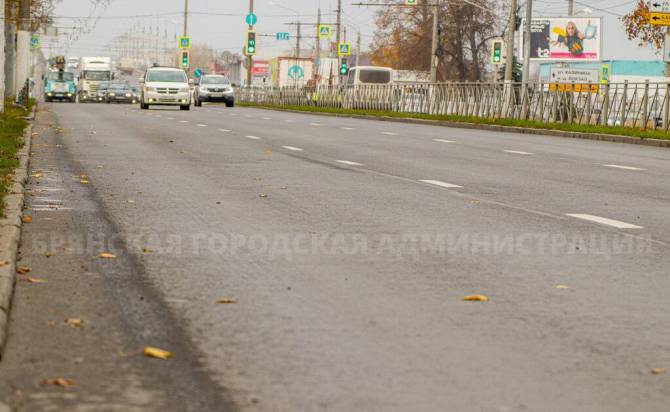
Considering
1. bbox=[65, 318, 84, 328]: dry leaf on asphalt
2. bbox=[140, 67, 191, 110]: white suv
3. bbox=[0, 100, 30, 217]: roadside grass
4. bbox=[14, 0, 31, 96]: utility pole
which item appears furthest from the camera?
bbox=[140, 67, 191, 110]: white suv

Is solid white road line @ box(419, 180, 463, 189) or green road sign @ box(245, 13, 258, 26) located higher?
green road sign @ box(245, 13, 258, 26)

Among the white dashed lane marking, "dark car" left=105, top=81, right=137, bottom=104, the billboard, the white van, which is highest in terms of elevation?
the billboard

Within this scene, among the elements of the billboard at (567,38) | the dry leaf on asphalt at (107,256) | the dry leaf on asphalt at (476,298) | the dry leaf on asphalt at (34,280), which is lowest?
the dry leaf on asphalt at (34,280)

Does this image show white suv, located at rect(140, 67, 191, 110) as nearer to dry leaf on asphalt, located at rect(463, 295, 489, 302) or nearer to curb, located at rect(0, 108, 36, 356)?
curb, located at rect(0, 108, 36, 356)

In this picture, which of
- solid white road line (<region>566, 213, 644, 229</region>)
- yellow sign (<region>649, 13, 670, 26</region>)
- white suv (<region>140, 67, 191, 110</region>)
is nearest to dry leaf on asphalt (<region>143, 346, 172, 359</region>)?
solid white road line (<region>566, 213, 644, 229</region>)

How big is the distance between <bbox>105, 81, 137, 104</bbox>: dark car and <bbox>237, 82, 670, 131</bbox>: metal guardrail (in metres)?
22.3

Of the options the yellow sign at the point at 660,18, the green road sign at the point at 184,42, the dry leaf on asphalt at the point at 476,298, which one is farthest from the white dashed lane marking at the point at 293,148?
the green road sign at the point at 184,42

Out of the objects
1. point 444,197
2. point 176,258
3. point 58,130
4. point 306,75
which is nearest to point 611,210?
point 444,197

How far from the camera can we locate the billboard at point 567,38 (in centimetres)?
7888

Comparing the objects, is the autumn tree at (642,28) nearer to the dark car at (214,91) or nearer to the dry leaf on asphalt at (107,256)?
the dark car at (214,91)

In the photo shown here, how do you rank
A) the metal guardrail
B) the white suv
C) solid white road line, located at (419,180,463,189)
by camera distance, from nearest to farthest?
solid white road line, located at (419,180,463,189) → the metal guardrail → the white suv

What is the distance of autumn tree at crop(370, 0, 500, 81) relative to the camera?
9312 cm

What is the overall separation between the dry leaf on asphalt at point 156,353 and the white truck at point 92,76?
80.9 metres

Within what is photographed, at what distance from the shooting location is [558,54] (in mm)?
79562
